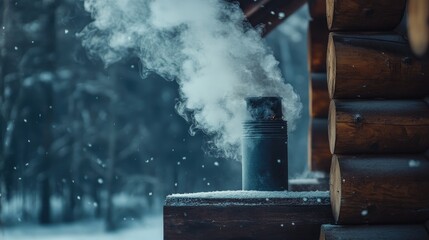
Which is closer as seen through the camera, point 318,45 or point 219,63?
point 219,63

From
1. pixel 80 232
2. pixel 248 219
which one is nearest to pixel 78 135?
pixel 80 232

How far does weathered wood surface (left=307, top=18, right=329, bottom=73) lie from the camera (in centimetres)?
680

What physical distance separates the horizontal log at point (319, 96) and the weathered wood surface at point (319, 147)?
0.10m

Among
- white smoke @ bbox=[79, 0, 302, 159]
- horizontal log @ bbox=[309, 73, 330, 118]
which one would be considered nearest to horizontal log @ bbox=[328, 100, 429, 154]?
white smoke @ bbox=[79, 0, 302, 159]

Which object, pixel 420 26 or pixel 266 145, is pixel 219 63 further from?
pixel 420 26

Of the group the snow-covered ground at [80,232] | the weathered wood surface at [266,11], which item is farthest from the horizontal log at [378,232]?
the snow-covered ground at [80,232]

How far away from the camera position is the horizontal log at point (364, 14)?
377 cm

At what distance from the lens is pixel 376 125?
3.74 metres

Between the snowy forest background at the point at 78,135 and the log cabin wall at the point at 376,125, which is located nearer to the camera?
the log cabin wall at the point at 376,125

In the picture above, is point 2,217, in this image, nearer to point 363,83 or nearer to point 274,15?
point 274,15

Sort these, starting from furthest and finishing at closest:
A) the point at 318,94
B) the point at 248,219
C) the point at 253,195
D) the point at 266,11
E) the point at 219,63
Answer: the point at 318,94
the point at 266,11
the point at 219,63
the point at 253,195
the point at 248,219

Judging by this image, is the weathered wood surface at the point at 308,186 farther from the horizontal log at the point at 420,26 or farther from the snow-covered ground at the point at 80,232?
the snow-covered ground at the point at 80,232

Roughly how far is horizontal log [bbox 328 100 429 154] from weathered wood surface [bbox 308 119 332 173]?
9.45 ft

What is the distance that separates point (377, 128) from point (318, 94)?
297cm
